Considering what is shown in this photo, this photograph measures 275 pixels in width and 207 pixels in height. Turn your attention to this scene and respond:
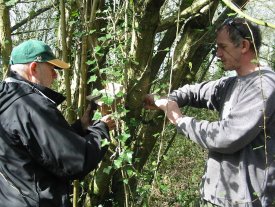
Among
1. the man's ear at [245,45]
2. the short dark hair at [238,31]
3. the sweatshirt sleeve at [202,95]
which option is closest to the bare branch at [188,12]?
the sweatshirt sleeve at [202,95]

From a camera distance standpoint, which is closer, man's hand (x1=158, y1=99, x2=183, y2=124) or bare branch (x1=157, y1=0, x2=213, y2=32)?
man's hand (x1=158, y1=99, x2=183, y2=124)

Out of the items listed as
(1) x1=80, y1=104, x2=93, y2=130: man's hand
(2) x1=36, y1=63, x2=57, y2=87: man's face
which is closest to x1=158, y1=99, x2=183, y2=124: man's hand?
(1) x1=80, y1=104, x2=93, y2=130: man's hand

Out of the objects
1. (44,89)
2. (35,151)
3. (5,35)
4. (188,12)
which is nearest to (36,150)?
(35,151)

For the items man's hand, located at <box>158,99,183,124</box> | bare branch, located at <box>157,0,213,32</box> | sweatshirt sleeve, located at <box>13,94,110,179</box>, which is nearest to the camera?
sweatshirt sleeve, located at <box>13,94,110,179</box>

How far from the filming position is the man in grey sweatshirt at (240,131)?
96.6 inches

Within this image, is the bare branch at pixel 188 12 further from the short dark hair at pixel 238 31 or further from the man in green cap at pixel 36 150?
the man in green cap at pixel 36 150

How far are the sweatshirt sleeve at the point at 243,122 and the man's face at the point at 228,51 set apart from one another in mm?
217

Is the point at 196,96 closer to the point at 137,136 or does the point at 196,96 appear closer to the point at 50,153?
the point at 137,136

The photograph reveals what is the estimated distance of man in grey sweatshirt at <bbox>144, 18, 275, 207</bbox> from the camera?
8.05ft

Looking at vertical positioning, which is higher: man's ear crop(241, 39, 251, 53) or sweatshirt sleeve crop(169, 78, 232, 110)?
man's ear crop(241, 39, 251, 53)

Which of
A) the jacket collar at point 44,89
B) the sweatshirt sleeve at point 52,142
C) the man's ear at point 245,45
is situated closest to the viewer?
the sweatshirt sleeve at point 52,142

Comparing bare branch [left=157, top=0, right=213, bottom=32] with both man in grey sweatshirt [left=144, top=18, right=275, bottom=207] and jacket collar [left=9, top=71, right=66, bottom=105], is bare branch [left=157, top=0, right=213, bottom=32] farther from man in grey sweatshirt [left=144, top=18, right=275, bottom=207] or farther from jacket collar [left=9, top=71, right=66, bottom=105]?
jacket collar [left=9, top=71, right=66, bottom=105]

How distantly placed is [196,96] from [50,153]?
129cm

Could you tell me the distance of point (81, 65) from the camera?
10.8 ft
